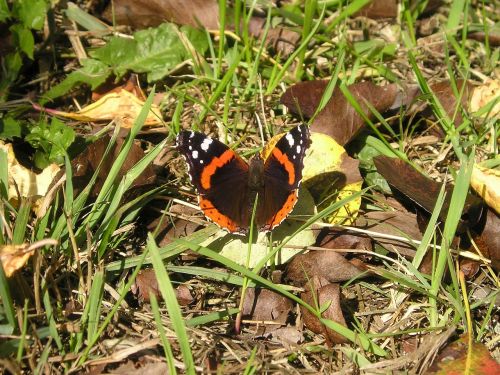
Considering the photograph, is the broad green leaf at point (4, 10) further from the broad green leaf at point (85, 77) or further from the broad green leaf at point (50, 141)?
the broad green leaf at point (50, 141)

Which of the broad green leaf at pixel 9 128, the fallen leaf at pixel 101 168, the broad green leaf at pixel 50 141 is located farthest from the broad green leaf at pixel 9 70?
the fallen leaf at pixel 101 168

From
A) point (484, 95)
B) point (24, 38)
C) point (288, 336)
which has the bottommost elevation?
point (288, 336)

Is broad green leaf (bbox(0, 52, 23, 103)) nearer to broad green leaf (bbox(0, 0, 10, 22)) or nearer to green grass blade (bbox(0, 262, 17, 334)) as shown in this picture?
broad green leaf (bbox(0, 0, 10, 22))

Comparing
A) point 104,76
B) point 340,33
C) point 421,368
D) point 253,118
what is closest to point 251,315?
point 421,368

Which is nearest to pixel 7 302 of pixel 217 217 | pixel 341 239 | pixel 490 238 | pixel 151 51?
pixel 217 217

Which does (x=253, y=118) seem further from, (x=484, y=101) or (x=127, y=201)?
(x=484, y=101)

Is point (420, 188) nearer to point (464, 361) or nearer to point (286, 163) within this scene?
point (286, 163)

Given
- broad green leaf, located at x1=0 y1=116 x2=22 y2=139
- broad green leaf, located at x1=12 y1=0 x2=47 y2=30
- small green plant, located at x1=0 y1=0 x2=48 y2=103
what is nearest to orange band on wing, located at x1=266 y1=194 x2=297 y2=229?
broad green leaf, located at x1=0 y1=116 x2=22 y2=139
